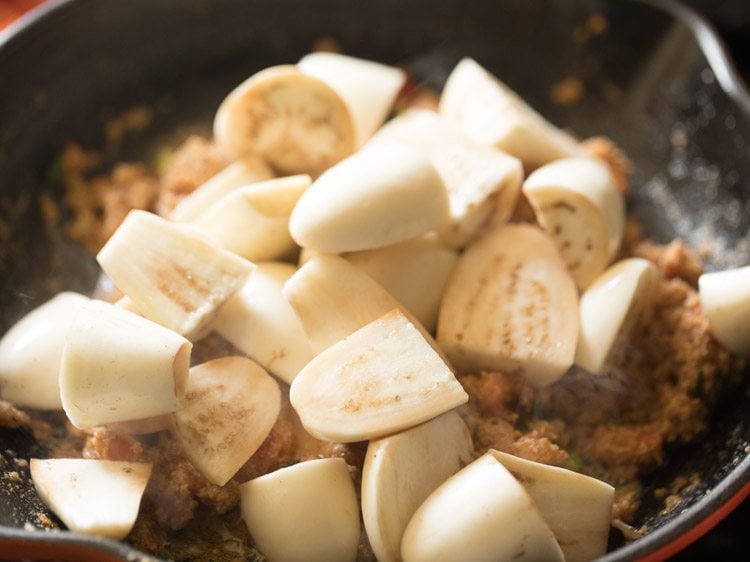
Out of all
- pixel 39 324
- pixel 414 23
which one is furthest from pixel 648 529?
pixel 414 23

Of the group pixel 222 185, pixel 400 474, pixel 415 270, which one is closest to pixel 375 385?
pixel 400 474

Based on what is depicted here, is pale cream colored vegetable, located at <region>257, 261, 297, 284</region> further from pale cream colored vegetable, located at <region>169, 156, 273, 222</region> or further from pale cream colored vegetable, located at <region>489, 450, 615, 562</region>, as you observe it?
pale cream colored vegetable, located at <region>489, 450, 615, 562</region>

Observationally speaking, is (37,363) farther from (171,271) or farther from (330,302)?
(330,302)

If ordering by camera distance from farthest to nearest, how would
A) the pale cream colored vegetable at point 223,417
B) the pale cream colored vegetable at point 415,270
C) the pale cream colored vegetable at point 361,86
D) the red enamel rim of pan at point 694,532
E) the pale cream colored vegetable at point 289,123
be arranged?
1. the pale cream colored vegetable at point 361,86
2. the pale cream colored vegetable at point 289,123
3. the pale cream colored vegetable at point 415,270
4. the pale cream colored vegetable at point 223,417
5. the red enamel rim of pan at point 694,532

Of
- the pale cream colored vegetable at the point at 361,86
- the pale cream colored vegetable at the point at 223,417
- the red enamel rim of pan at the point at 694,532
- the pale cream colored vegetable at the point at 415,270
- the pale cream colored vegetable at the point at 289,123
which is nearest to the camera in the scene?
the red enamel rim of pan at the point at 694,532

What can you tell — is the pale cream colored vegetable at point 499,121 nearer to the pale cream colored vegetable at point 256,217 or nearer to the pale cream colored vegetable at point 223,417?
the pale cream colored vegetable at point 256,217

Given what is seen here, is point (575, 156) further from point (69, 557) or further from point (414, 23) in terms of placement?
point (69, 557)

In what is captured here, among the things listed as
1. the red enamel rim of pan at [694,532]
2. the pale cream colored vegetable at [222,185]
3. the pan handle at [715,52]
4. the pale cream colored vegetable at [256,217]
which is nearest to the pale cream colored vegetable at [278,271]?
the pale cream colored vegetable at [256,217]
